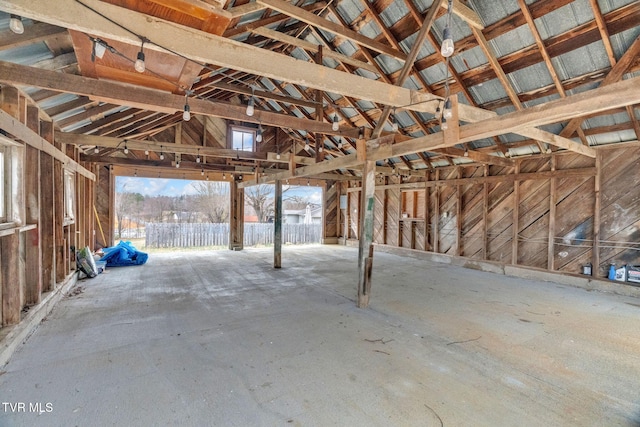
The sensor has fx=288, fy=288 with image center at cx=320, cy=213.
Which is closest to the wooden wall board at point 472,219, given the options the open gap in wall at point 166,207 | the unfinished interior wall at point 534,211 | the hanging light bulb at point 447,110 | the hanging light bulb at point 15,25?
the unfinished interior wall at point 534,211

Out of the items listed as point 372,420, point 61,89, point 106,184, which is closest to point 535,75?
point 372,420

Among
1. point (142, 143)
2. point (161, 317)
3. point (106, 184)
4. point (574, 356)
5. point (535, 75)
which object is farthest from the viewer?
point (106, 184)

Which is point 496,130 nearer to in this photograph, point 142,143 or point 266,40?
point 266,40

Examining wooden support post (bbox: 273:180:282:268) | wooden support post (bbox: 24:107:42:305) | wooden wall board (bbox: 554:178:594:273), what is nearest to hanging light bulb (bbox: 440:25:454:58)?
wooden support post (bbox: 24:107:42:305)

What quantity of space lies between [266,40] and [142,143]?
374cm

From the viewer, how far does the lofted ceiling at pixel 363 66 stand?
1902 millimetres

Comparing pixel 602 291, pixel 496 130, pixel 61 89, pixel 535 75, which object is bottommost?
pixel 602 291

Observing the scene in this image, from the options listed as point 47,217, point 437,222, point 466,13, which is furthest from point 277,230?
point 466,13

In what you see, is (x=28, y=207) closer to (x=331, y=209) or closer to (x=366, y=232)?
(x=366, y=232)

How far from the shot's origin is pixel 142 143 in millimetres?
6824

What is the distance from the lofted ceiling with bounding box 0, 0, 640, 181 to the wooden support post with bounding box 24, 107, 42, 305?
2.28 ft

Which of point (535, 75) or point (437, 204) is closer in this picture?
point (535, 75)

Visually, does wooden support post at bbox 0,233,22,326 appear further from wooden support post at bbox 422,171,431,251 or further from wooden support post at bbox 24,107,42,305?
wooden support post at bbox 422,171,431,251

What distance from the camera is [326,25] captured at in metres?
4.83
